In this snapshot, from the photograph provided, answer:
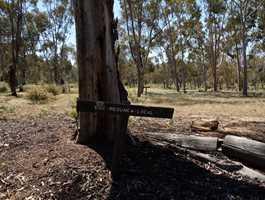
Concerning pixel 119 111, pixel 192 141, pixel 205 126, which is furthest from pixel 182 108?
pixel 119 111

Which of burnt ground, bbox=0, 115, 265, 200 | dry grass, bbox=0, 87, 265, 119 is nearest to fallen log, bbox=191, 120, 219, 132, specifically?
burnt ground, bbox=0, 115, 265, 200

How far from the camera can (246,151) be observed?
4492 millimetres

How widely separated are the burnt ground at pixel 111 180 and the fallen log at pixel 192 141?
44 cm

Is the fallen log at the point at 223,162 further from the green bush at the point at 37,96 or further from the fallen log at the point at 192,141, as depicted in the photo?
the green bush at the point at 37,96

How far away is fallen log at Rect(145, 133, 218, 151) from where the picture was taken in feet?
15.7

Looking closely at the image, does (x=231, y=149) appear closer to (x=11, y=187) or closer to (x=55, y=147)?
(x=55, y=147)

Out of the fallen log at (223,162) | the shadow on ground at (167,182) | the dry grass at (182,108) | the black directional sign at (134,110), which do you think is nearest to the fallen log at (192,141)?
the fallen log at (223,162)

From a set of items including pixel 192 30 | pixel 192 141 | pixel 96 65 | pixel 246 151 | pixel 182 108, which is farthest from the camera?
pixel 192 30

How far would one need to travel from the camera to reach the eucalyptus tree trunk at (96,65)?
4.63 m

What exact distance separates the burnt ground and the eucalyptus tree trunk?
0.40m

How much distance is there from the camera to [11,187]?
380 cm

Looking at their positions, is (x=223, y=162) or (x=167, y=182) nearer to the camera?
(x=167, y=182)

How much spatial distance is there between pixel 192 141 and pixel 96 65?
1.88 meters

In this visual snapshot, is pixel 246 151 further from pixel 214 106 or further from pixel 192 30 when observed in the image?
pixel 192 30
